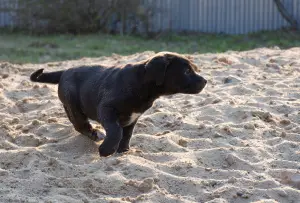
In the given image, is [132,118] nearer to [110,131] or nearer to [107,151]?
[110,131]

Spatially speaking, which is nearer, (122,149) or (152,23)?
(122,149)

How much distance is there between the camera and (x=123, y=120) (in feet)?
20.2

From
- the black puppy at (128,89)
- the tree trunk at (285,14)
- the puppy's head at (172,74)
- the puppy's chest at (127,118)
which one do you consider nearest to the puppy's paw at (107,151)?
the black puppy at (128,89)

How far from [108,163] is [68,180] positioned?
0.53 meters

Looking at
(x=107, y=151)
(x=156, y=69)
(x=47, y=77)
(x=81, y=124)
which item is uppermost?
(x=156, y=69)

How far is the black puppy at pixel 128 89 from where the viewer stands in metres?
5.99

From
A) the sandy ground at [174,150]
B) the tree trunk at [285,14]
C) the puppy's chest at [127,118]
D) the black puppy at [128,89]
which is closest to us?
the sandy ground at [174,150]

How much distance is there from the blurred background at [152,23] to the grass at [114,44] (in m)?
0.02

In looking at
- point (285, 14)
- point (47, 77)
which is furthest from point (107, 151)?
point (285, 14)

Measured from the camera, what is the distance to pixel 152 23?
18.2 meters

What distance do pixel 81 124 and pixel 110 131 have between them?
0.97 metres

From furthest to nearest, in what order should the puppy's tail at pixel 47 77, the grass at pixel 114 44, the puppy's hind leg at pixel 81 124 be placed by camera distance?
the grass at pixel 114 44 < the puppy's tail at pixel 47 77 < the puppy's hind leg at pixel 81 124

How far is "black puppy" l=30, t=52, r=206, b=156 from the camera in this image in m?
5.99

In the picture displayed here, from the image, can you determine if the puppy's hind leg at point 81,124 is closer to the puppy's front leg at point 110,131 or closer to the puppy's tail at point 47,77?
the puppy's tail at point 47,77
